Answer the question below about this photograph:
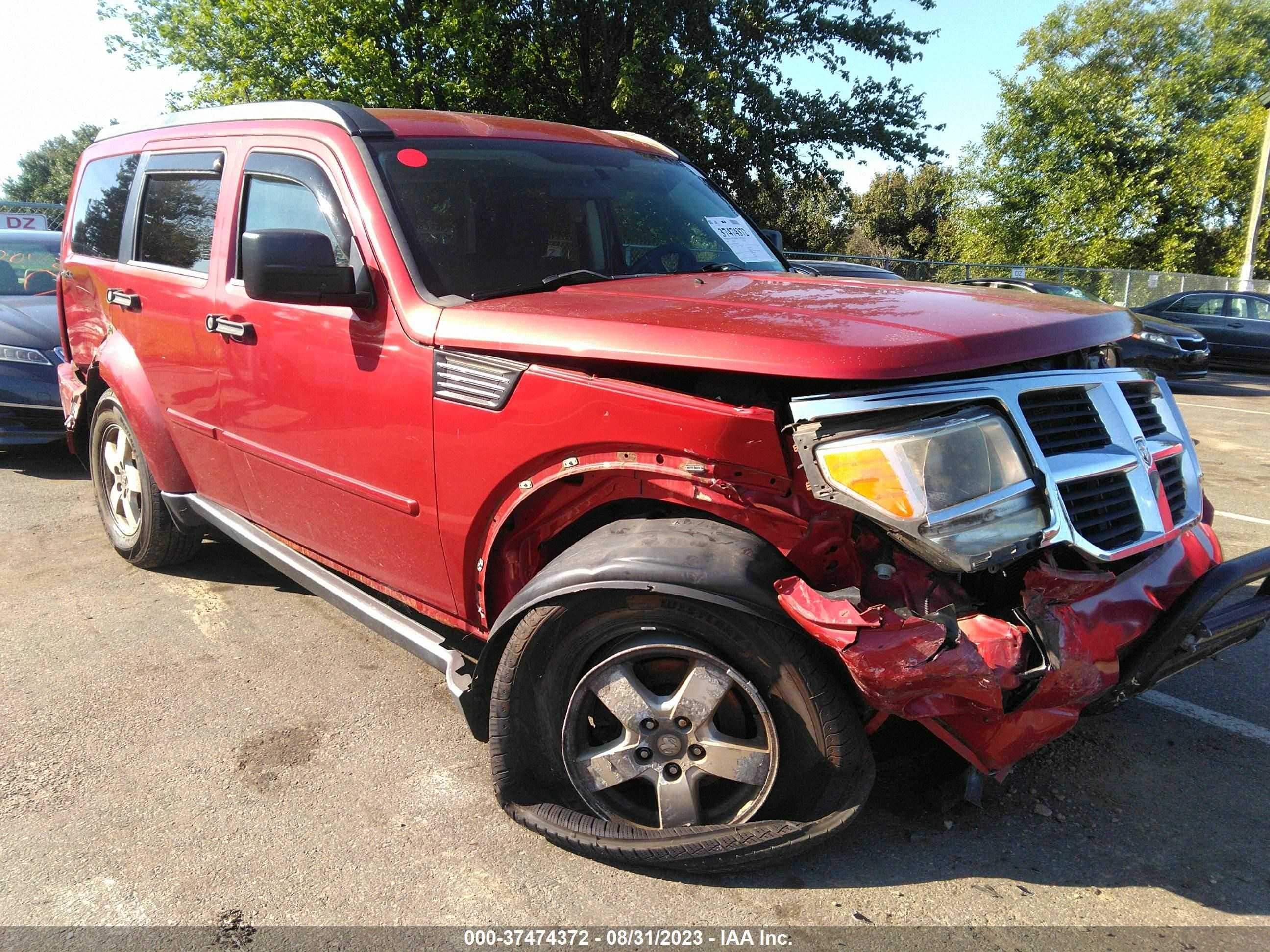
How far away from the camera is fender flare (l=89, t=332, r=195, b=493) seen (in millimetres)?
4277

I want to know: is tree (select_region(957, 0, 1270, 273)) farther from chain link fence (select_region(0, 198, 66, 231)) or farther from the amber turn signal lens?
the amber turn signal lens

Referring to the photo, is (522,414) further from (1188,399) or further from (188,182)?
(1188,399)

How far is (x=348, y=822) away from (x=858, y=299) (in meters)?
2.14

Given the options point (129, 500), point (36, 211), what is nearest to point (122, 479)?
point (129, 500)

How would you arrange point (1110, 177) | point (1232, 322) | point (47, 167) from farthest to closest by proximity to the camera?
point (47, 167) → point (1110, 177) → point (1232, 322)

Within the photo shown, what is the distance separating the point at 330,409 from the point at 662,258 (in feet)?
4.42

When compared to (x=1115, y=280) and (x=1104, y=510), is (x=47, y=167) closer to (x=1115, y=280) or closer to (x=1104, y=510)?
(x=1115, y=280)

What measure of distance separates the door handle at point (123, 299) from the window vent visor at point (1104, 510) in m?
3.93

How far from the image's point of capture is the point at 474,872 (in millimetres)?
2502

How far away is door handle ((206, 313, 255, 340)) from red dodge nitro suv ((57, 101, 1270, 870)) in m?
0.02

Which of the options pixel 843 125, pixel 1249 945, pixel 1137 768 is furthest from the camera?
pixel 843 125

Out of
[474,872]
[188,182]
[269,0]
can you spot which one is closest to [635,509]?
[474,872]

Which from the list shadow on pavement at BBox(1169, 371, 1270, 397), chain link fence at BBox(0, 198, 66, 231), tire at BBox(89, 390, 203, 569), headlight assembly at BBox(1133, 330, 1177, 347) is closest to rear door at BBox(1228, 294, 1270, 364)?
shadow on pavement at BBox(1169, 371, 1270, 397)

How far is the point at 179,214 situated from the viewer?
407 centimetres
